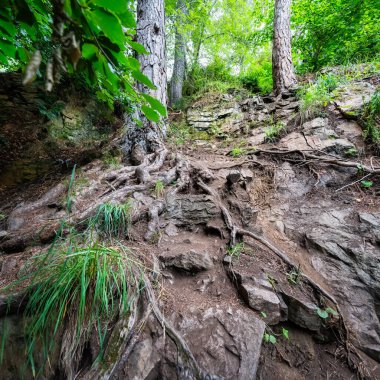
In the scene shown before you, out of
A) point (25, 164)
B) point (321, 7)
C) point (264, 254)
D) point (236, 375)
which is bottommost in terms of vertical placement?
point (236, 375)

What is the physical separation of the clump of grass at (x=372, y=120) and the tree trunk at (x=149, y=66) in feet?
A: 11.9

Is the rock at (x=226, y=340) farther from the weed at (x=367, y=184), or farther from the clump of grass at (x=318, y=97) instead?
the clump of grass at (x=318, y=97)

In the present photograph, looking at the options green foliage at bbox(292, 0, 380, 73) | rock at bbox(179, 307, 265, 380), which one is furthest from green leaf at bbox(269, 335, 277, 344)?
green foliage at bbox(292, 0, 380, 73)

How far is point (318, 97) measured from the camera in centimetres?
424

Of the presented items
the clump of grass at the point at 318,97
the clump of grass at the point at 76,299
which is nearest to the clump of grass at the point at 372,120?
the clump of grass at the point at 318,97

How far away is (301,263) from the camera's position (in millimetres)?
2279

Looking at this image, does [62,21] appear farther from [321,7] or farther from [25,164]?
[321,7]

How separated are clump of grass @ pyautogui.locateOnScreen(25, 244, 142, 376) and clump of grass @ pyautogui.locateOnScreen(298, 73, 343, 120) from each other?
15.0 ft

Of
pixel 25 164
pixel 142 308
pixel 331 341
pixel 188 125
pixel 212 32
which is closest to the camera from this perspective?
pixel 142 308

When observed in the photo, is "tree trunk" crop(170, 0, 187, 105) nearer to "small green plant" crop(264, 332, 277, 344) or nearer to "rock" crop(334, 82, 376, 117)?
"rock" crop(334, 82, 376, 117)

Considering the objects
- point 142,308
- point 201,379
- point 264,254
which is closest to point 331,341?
point 264,254

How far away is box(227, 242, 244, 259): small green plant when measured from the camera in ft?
7.21

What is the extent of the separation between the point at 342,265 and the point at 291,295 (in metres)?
0.80

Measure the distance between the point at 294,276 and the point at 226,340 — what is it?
1002 mm
